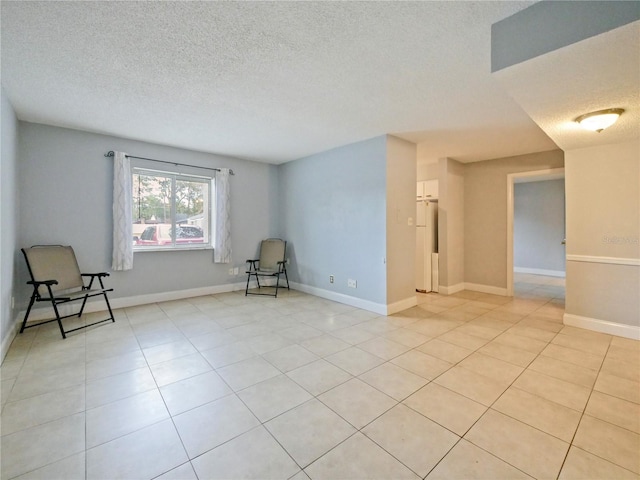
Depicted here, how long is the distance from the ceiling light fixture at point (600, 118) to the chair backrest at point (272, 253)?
428cm

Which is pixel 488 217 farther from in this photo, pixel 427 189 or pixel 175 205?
pixel 175 205

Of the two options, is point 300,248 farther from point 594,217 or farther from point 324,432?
point 594,217

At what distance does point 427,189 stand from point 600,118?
3.15 meters

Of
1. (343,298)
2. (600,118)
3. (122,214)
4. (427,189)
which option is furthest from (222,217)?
(600,118)

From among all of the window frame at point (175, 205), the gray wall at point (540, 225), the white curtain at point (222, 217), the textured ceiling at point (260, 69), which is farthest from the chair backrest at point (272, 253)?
the gray wall at point (540, 225)

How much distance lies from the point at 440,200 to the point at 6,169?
5.79m

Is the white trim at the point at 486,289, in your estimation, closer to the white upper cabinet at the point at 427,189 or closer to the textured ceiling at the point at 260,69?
the white upper cabinet at the point at 427,189

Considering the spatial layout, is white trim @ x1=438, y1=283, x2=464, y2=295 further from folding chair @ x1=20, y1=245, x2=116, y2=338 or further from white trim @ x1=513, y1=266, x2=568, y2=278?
folding chair @ x1=20, y1=245, x2=116, y2=338

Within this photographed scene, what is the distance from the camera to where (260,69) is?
2.19m

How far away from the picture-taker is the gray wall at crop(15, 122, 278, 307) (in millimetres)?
3412

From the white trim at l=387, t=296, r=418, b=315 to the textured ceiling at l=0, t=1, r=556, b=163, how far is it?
2334mm

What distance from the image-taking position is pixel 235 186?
16.9 ft

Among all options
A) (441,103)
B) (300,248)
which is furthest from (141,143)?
(441,103)

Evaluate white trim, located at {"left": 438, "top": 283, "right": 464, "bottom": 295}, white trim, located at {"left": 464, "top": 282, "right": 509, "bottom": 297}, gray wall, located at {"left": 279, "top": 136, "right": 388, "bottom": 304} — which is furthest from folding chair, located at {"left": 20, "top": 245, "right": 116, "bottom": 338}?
white trim, located at {"left": 464, "top": 282, "right": 509, "bottom": 297}
